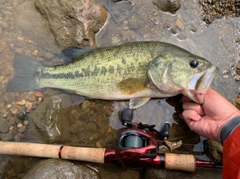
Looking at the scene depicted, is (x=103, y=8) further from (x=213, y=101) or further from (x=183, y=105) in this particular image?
(x=213, y=101)

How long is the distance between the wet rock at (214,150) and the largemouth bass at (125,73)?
733 mm

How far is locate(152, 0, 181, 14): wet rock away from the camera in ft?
13.4

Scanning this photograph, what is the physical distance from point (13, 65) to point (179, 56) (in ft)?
8.32

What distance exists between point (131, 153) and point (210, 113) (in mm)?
1137

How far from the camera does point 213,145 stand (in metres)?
3.49

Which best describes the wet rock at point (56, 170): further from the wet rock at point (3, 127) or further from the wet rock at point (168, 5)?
the wet rock at point (168, 5)

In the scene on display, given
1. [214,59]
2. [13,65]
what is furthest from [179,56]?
[13,65]

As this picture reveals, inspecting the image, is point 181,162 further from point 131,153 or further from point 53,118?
point 53,118

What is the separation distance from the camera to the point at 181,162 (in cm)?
313

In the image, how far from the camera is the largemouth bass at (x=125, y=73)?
10.6ft

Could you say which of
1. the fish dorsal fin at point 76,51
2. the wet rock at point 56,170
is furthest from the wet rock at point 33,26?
the wet rock at point 56,170

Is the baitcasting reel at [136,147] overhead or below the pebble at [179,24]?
below

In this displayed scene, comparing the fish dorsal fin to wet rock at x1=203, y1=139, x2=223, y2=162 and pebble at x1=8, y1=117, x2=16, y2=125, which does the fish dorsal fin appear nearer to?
pebble at x1=8, y1=117, x2=16, y2=125

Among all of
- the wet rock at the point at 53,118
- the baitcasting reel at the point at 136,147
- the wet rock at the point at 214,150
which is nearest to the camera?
the baitcasting reel at the point at 136,147
